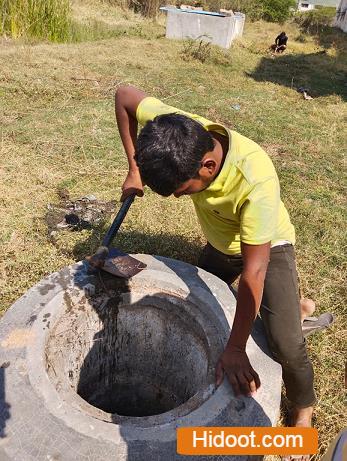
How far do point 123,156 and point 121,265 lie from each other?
274 cm

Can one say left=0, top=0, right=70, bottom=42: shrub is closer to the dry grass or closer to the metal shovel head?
the dry grass

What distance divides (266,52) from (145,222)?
384 inches

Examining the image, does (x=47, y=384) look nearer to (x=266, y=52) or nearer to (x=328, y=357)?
(x=328, y=357)

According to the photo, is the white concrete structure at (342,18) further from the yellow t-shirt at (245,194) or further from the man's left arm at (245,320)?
the man's left arm at (245,320)

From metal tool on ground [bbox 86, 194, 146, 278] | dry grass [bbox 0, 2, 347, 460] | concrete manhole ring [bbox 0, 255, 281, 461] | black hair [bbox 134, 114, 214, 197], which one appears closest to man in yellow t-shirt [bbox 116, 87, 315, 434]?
black hair [bbox 134, 114, 214, 197]

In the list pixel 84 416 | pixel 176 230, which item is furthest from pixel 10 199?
pixel 84 416

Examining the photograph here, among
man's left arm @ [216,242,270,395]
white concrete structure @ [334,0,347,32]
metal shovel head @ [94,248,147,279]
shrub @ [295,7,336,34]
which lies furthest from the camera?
white concrete structure @ [334,0,347,32]

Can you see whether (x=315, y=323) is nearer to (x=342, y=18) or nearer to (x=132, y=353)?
(x=132, y=353)

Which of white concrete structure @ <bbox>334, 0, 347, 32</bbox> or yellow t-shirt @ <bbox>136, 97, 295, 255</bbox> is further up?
white concrete structure @ <bbox>334, 0, 347, 32</bbox>

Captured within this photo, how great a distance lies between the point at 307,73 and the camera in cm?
983

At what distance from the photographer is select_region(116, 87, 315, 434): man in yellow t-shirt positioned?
57.6 inches

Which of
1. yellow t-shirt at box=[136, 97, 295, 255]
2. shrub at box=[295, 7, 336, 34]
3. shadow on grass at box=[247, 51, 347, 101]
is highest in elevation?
shrub at box=[295, 7, 336, 34]

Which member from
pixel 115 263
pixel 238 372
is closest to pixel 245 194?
pixel 238 372

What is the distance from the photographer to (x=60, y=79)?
6.83 metres
